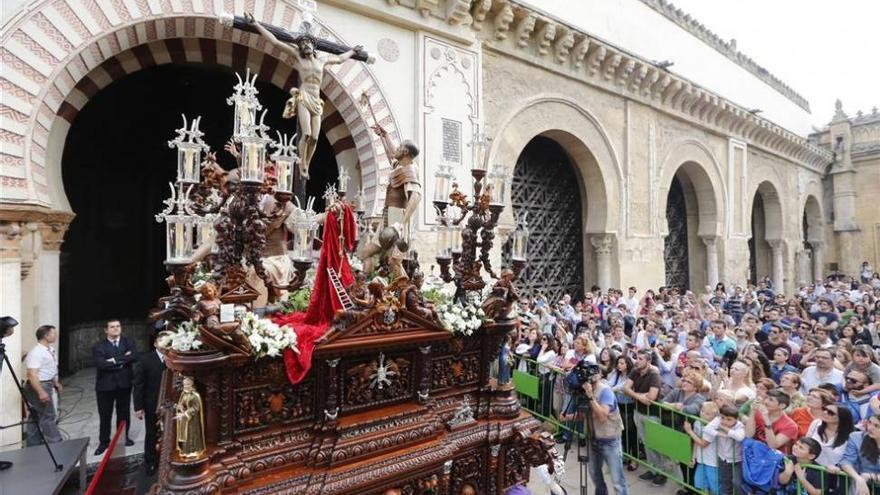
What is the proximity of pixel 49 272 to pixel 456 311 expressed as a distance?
497 cm

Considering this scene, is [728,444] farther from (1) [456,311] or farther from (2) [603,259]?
(2) [603,259]

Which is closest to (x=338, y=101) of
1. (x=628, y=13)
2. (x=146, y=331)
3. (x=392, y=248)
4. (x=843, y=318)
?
(x=392, y=248)

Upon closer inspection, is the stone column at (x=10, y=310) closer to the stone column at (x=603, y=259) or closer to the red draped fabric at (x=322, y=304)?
the red draped fabric at (x=322, y=304)

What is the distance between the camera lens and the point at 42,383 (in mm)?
4977

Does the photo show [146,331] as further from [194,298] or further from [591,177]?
[591,177]

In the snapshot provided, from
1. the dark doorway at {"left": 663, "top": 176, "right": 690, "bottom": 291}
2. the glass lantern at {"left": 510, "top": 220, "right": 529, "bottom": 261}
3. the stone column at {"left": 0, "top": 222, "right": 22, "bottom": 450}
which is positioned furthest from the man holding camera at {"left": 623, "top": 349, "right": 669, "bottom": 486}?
the dark doorway at {"left": 663, "top": 176, "right": 690, "bottom": 291}

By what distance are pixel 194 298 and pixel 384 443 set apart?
1.52 m

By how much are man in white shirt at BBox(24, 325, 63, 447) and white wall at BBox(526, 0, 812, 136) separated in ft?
31.8

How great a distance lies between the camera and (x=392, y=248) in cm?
387

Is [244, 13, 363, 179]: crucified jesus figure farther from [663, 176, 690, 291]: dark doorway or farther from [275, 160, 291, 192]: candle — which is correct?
[663, 176, 690, 291]: dark doorway

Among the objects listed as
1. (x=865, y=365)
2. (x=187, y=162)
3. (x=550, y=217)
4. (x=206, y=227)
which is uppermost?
(x=550, y=217)

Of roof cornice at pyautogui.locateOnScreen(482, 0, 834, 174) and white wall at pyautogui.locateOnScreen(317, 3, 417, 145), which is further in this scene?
roof cornice at pyautogui.locateOnScreen(482, 0, 834, 174)

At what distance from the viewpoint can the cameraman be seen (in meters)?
4.25

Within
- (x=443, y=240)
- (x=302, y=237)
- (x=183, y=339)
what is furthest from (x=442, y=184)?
(x=183, y=339)
